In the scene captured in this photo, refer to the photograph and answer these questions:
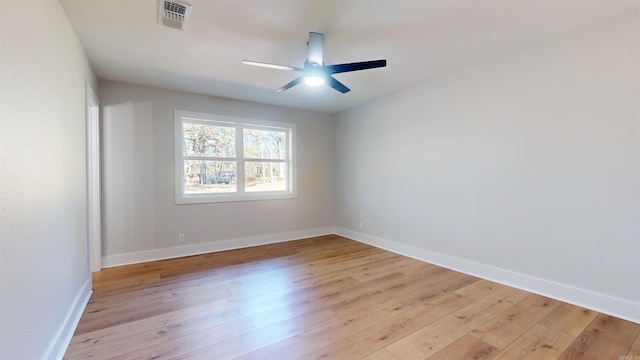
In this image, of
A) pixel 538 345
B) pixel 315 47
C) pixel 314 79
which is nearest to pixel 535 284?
pixel 538 345

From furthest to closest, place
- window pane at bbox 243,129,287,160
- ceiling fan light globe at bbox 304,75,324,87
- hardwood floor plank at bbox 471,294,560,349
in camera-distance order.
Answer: window pane at bbox 243,129,287,160 → ceiling fan light globe at bbox 304,75,324,87 → hardwood floor plank at bbox 471,294,560,349

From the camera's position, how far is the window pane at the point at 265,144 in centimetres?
477

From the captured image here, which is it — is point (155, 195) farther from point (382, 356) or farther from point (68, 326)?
point (382, 356)

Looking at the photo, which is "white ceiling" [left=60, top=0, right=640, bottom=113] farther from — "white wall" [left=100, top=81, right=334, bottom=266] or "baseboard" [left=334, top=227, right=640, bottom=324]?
"baseboard" [left=334, top=227, right=640, bottom=324]

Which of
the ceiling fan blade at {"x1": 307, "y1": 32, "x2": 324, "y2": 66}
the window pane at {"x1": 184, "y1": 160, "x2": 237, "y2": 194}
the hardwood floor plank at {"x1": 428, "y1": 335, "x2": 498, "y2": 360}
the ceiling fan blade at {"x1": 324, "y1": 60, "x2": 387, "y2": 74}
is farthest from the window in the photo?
the hardwood floor plank at {"x1": 428, "y1": 335, "x2": 498, "y2": 360}

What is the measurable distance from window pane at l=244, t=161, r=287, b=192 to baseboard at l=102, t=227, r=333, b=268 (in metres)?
0.87

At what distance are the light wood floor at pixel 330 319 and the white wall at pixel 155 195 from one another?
1.88 feet

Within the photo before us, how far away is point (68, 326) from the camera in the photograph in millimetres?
2008

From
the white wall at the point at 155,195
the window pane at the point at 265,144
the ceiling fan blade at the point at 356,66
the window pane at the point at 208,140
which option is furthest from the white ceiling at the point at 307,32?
the window pane at the point at 265,144

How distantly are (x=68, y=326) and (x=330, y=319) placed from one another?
198cm

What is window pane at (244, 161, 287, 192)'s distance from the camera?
4.77 metres

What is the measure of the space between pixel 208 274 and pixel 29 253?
200cm

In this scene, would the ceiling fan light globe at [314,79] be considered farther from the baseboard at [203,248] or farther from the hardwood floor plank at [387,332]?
the baseboard at [203,248]

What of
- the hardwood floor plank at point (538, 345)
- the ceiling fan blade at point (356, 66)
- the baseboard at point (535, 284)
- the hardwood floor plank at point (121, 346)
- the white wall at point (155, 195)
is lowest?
the hardwood floor plank at point (538, 345)
